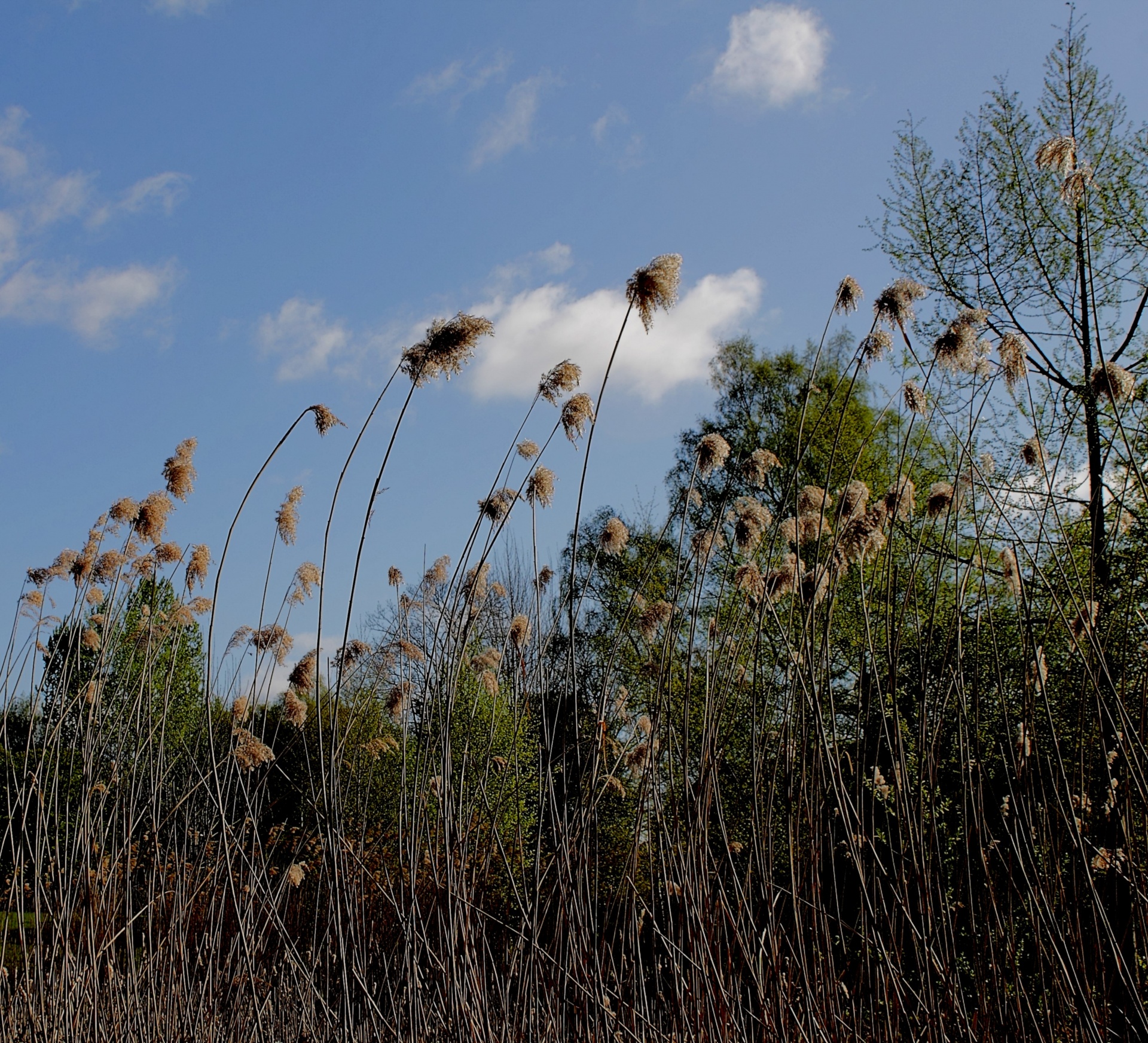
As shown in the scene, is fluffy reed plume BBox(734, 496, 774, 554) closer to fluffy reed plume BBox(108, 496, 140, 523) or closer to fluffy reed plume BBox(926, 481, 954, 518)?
fluffy reed plume BBox(926, 481, 954, 518)

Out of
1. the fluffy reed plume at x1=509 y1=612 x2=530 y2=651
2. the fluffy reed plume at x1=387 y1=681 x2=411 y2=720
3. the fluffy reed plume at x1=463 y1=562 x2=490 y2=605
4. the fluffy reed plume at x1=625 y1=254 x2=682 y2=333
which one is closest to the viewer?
the fluffy reed plume at x1=625 y1=254 x2=682 y2=333

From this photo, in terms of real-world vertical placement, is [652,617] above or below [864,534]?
below

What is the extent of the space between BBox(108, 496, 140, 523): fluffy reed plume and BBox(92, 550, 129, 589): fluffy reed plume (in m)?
0.24

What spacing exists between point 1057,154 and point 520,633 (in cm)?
236

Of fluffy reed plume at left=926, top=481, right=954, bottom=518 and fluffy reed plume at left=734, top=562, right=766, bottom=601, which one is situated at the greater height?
fluffy reed plume at left=926, top=481, right=954, bottom=518

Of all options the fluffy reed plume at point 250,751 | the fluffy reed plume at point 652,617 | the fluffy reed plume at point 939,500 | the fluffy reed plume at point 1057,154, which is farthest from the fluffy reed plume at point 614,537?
the fluffy reed plume at point 1057,154

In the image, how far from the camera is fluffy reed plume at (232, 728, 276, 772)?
3521mm

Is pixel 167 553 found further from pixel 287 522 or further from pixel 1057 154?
pixel 1057 154

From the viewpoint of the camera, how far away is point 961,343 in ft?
8.80

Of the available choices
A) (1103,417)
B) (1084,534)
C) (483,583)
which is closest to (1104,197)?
(1103,417)

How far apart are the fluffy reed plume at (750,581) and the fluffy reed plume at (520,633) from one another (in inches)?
36.1

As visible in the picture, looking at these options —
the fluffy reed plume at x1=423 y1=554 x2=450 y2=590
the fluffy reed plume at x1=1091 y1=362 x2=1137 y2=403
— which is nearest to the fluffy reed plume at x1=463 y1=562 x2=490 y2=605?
the fluffy reed plume at x1=423 y1=554 x2=450 y2=590

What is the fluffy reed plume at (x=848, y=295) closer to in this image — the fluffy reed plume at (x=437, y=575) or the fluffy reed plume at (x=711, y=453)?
the fluffy reed plume at (x=711, y=453)

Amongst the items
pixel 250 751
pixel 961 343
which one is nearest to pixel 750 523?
pixel 961 343
